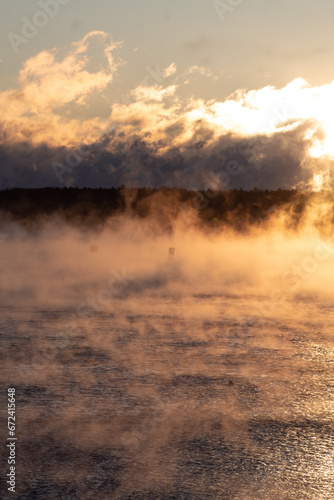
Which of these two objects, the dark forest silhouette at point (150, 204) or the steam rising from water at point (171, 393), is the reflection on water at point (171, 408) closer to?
the steam rising from water at point (171, 393)

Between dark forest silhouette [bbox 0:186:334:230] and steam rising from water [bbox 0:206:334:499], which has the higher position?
dark forest silhouette [bbox 0:186:334:230]

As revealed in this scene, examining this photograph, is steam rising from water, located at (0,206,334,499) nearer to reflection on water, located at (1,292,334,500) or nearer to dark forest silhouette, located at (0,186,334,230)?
reflection on water, located at (1,292,334,500)

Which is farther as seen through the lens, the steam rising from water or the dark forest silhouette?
the dark forest silhouette

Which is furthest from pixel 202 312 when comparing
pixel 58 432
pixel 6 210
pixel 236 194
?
pixel 6 210

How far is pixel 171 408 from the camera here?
6719mm

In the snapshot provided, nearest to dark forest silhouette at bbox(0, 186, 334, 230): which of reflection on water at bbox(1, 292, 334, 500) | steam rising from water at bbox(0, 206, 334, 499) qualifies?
steam rising from water at bbox(0, 206, 334, 499)

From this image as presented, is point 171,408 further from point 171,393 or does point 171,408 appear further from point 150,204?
point 150,204

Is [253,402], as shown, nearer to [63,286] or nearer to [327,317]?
[327,317]

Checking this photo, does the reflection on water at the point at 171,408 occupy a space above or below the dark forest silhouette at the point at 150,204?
below

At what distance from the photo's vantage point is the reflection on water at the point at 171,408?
4.97m

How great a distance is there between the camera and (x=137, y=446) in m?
5.67

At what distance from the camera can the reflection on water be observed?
4.97 meters

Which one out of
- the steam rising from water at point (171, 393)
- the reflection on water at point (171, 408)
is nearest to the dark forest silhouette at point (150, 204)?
the steam rising from water at point (171, 393)

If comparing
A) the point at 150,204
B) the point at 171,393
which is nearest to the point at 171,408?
the point at 171,393
